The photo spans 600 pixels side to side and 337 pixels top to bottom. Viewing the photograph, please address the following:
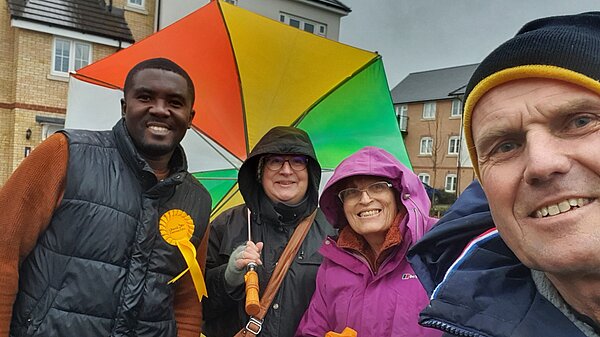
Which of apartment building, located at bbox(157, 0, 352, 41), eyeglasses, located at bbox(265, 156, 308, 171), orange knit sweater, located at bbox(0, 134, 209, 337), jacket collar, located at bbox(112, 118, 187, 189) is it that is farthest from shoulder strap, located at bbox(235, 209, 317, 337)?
apartment building, located at bbox(157, 0, 352, 41)

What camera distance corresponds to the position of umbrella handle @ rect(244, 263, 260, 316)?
2.23 metres

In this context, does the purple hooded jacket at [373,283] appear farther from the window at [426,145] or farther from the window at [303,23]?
the window at [426,145]

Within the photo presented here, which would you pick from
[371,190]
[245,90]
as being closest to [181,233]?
[371,190]

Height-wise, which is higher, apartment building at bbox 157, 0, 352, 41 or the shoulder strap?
apartment building at bbox 157, 0, 352, 41

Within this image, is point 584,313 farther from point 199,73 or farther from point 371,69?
point 371,69

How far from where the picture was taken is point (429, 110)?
3684 cm

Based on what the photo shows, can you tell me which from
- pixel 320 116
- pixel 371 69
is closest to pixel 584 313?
pixel 320 116

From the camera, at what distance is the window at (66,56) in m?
15.1

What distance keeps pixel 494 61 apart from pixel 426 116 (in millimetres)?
37271

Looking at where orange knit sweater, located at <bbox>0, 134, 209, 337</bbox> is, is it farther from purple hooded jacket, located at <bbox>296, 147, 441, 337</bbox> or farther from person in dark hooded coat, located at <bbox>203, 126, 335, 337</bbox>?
purple hooded jacket, located at <bbox>296, 147, 441, 337</bbox>

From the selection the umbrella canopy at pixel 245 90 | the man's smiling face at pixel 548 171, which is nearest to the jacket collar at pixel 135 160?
the man's smiling face at pixel 548 171

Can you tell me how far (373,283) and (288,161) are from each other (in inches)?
38.9

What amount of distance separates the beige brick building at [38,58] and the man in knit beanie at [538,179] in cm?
1593

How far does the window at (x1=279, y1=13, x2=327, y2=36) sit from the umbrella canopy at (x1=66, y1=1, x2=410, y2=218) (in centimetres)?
1667
